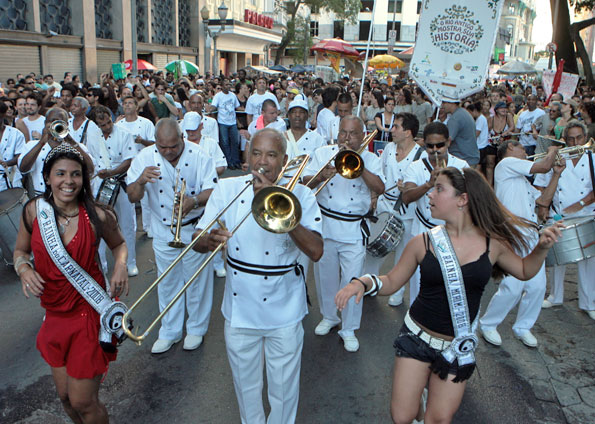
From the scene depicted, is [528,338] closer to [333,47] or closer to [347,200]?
[347,200]

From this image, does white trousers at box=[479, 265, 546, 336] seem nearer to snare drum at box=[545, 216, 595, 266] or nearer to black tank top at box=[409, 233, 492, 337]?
snare drum at box=[545, 216, 595, 266]

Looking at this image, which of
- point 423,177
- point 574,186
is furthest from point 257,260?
point 574,186

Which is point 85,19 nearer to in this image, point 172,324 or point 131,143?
point 131,143

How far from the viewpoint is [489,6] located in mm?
7523

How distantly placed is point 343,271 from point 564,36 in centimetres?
2519

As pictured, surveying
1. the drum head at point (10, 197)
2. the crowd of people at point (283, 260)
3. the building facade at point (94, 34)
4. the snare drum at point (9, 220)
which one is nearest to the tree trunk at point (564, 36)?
the building facade at point (94, 34)

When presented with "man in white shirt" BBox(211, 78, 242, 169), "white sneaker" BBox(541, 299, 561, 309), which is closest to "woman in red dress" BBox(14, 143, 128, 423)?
A: "white sneaker" BBox(541, 299, 561, 309)

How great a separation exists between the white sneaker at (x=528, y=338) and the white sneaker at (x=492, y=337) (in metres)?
0.22

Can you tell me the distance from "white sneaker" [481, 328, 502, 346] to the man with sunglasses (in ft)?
2.63

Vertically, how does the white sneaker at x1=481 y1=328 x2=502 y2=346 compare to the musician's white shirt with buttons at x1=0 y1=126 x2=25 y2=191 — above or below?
below

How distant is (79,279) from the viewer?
3256 mm

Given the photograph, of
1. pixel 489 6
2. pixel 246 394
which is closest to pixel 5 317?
pixel 246 394

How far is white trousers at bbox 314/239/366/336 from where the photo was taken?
512 cm

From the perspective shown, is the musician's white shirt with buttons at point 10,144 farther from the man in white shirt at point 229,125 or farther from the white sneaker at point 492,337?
the man in white shirt at point 229,125
